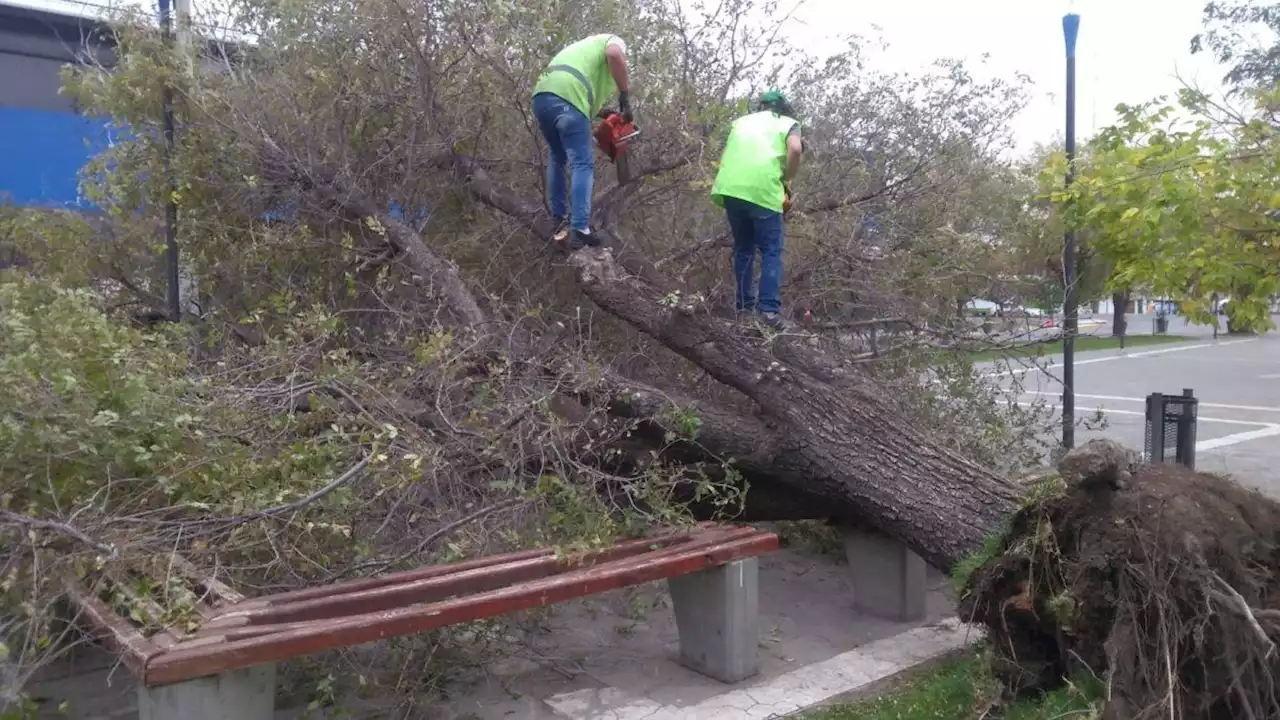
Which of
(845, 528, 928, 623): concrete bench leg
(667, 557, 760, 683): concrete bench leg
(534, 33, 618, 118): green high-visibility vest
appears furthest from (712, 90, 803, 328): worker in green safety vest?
(667, 557, 760, 683): concrete bench leg

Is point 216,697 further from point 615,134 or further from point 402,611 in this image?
point 615,134

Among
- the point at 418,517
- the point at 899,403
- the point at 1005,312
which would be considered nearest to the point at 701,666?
the point at 418,517

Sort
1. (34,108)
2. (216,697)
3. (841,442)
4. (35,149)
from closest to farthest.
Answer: (216,697) < (841,442) < (35,149) < (34,108)

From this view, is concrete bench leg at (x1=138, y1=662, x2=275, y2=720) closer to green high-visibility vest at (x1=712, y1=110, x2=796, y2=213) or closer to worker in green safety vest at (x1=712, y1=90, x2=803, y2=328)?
worker in green safety vest at (x1=712, y1=90, x2=803, y2=328)

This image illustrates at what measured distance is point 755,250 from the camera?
604 centimetres

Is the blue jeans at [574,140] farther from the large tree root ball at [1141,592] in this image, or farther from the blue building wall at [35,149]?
the blue building wall at [35,149]

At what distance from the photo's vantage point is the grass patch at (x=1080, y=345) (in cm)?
654

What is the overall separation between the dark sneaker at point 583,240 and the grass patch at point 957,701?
9.08 ft

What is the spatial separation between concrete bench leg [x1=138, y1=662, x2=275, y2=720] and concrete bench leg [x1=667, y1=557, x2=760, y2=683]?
1.97 metres

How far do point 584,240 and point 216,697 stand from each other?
324cm

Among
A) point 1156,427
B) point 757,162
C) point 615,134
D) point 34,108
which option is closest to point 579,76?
point 615,134

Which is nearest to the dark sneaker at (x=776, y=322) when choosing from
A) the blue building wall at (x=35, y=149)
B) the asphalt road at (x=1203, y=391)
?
the asphalt road at (x=1203, y=391)

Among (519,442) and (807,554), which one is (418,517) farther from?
(807,554)

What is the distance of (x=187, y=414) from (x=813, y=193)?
4.57 metres
